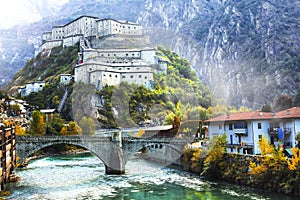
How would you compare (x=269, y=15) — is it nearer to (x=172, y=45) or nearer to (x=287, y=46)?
(x=287, y=46)

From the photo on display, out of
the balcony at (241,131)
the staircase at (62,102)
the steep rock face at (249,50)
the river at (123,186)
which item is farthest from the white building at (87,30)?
the balcony at (241,131)

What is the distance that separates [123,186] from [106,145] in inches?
246

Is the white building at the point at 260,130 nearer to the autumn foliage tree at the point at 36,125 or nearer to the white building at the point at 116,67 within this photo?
the autumn foliage tree at the point at 36,125

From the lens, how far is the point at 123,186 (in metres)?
23.3

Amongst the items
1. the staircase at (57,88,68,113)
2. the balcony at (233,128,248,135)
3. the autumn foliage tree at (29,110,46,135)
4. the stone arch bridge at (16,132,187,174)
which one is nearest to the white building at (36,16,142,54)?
the staircase at (57,88,68,113)

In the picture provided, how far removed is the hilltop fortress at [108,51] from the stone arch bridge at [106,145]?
38.1 m

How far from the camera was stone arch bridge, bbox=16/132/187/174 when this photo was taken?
91.5 ft

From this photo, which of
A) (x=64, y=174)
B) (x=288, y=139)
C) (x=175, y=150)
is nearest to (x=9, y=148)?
(x=64, y=174)

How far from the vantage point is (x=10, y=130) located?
24969 mm

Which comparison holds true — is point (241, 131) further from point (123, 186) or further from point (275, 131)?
point (123, 186)

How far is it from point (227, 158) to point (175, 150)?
8055 mm

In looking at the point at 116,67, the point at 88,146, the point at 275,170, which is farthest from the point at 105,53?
the point at 275,170

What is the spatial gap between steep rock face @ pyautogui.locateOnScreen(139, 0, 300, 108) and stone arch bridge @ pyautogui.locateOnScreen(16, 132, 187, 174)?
6039 centimetres

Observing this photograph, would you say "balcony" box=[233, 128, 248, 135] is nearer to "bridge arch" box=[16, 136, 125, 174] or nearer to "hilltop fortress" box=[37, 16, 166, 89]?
"bridge arch" box=[16, 136, 125, 174]
